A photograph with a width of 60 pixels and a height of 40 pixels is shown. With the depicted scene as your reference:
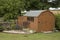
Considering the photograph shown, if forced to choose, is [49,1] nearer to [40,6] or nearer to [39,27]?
[40,6]

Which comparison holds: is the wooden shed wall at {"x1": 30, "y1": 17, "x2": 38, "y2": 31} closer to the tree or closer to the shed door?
the shed door

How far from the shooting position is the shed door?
79.7ft

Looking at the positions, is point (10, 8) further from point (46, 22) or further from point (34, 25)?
point (46, 22)

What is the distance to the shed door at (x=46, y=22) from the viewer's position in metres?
24.3

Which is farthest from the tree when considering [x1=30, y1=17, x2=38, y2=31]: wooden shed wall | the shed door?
the shed door

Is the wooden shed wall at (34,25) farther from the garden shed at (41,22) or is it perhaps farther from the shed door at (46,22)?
the shed door at (46,22)

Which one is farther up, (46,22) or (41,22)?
(41,22)

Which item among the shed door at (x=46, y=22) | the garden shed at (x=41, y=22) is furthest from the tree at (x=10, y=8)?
the shed door at (x=46, y=22)

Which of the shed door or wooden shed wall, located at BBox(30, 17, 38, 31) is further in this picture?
the shed door

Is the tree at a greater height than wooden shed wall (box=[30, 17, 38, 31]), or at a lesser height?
greater

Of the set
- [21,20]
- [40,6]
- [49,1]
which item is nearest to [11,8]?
[21,20]

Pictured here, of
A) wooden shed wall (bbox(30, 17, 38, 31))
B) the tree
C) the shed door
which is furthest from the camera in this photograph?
the tree

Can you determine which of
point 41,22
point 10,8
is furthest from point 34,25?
point 10,8

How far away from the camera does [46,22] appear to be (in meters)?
24.9
